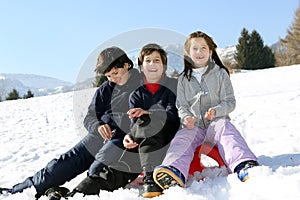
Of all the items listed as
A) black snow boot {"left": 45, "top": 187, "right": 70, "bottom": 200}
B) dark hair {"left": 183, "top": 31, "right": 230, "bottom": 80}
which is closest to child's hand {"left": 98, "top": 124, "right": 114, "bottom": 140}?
black snow boot {"left": 45, "top": 187, "right": 70, "bottom": 200}

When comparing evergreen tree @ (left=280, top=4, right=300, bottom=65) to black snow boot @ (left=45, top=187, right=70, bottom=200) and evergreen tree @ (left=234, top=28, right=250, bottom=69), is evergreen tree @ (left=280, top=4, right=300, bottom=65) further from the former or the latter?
black snow boot @ (left=45, top=187, right=70, bottom=200)

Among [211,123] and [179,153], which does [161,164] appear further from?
[211,123]

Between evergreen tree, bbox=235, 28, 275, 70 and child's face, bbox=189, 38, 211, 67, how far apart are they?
20262 mm

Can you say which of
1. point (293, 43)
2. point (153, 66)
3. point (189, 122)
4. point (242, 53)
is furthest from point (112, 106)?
point (293, 43)

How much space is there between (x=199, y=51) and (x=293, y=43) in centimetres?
2253

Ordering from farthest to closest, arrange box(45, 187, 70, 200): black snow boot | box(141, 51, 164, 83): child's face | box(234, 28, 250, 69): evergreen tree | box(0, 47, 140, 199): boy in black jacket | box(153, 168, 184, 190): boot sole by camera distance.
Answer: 1. box(234, 28, 250, 69): evergreen tree
2. box(141, 51, 164, 83): child's face
3. box(0, 47, 140, 199): boy in black jacket
4. box(45, 187, 70, 200): black snow boot
5. box(153, 168, 184, 190): boot sole

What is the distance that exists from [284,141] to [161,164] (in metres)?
1.25

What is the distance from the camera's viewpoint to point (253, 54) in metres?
21.8

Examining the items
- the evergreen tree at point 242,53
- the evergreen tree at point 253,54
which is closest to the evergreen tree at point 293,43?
the evergreen tree at point 253,54

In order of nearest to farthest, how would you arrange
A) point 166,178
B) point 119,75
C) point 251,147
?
1. point 166,178
2. point 119,75
3. point 251,147

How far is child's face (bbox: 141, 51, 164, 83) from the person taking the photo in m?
2.33

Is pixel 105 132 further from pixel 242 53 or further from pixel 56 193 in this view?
pixel 242 53

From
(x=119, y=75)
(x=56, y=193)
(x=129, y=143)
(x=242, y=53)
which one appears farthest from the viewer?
(x=242, y=53)

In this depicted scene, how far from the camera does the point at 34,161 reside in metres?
3.58
